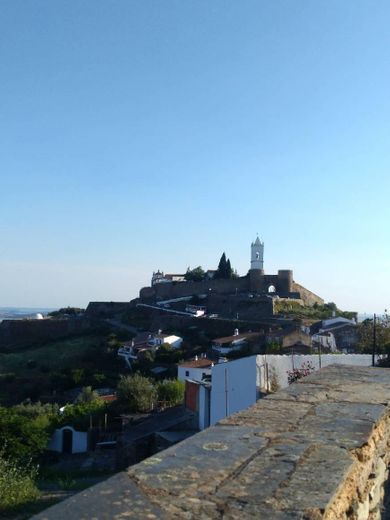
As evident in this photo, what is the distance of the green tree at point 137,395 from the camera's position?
23.3m

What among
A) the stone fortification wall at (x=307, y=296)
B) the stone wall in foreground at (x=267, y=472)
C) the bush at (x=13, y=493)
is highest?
the stone fortification wall at (x=307, y=296)

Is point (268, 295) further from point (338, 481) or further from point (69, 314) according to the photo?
point (338, 481)

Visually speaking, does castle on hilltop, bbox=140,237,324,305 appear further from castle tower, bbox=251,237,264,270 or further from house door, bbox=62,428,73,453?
house door, bbox=62,428,73,453

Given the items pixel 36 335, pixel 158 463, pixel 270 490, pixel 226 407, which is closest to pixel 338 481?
pixel 270 490

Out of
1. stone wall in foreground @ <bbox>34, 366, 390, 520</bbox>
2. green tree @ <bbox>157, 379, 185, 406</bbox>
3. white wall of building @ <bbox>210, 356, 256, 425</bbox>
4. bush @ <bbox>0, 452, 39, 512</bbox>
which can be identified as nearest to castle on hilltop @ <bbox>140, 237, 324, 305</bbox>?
green tree @ <bbox>157, 379, 185, 406</bbox>

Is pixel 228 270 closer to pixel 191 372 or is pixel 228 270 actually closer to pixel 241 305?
pixel 241 305

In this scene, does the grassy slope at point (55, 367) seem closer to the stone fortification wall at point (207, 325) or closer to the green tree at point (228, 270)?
the stone fortification wall at point (207, 325)

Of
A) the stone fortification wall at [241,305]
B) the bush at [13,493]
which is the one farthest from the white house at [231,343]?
the bush at [13,493]

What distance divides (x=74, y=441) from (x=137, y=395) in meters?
3.10

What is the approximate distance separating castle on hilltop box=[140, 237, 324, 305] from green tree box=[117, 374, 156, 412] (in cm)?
3017

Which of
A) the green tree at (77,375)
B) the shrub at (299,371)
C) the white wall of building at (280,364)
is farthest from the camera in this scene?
the green tree at (77,375)

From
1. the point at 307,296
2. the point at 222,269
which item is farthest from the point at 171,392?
the point at 222,269

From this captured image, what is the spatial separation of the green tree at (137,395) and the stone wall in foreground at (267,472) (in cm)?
2120

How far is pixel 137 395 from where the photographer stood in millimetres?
23453
